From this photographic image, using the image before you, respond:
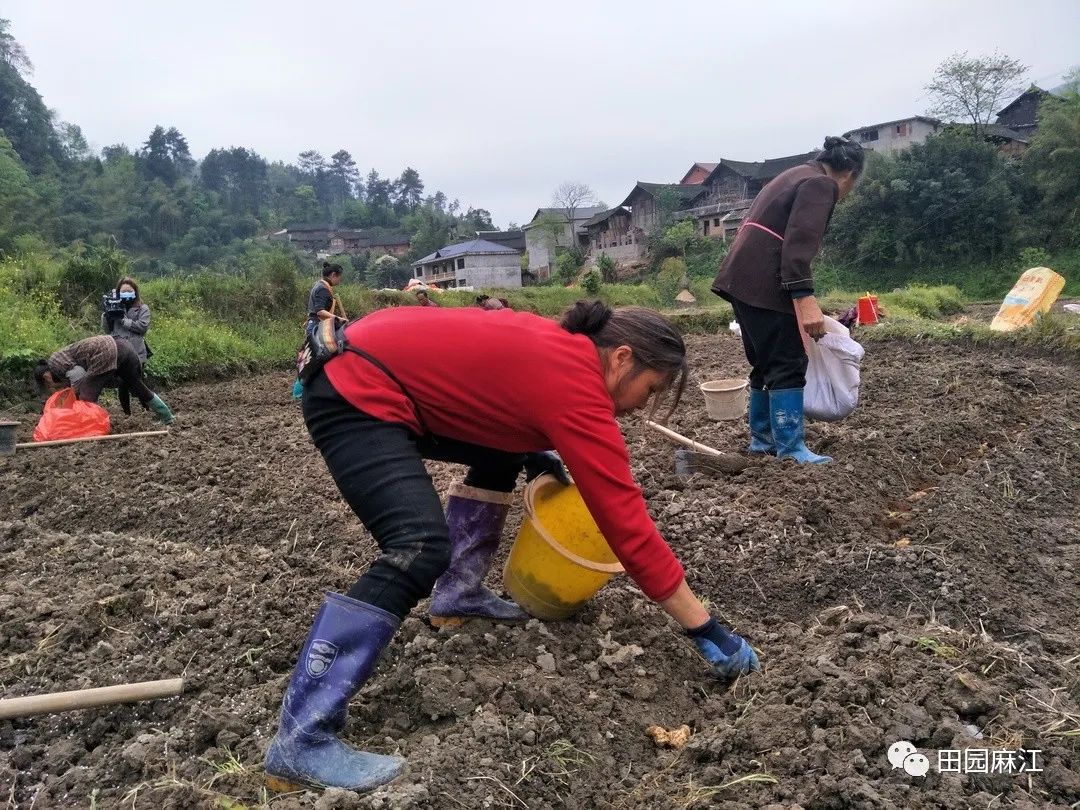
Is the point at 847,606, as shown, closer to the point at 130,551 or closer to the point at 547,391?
the point at 547,391

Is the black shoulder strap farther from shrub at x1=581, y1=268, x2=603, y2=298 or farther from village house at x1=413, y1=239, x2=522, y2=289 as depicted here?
village house at x1=413, y1=239, x2=522, y2=289

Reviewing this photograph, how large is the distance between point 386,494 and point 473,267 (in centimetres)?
4016

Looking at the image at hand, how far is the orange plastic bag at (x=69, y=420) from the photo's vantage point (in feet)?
21.7

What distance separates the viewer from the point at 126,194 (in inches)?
2074

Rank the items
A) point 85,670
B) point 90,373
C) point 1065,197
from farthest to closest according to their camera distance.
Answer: point 1065,197
point 90,373
point 85,670

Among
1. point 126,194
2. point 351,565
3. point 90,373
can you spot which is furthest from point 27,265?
point 126,194

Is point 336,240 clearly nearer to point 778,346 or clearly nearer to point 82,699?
point 778,346

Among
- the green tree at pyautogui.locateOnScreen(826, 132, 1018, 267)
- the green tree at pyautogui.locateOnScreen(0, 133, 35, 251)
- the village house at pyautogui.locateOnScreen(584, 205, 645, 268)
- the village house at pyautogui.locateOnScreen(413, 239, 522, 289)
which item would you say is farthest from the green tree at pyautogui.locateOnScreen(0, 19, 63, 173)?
the green tree at pyautogui.locateOnScreen(826, 132, 1018, 267)

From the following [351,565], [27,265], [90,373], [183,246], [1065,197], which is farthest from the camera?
[183,246]

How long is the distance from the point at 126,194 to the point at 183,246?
670cm

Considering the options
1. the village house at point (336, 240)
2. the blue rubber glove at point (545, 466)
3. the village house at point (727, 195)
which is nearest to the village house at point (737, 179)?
the village house at point (727, 195)

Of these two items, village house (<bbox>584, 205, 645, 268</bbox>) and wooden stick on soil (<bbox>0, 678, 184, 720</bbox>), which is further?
village house (<bbox>584, 205, 645, 268</bbox>)

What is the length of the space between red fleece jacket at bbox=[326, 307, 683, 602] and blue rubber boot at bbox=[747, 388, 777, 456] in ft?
8.31

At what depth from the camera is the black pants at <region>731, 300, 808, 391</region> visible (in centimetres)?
420
